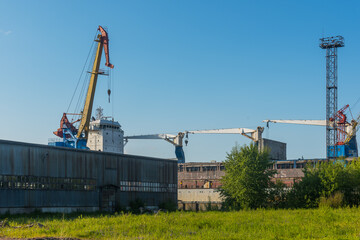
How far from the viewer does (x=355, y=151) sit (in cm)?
10481

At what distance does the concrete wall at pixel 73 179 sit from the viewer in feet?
123

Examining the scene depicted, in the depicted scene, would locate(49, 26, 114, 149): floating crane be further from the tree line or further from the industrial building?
the tree line

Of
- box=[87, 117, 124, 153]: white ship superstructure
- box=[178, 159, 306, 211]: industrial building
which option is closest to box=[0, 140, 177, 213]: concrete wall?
box=[178, 159, 306, 211]: industrial building

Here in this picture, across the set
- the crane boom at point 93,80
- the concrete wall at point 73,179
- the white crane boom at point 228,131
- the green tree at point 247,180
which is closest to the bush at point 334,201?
the green tree at point 247,180

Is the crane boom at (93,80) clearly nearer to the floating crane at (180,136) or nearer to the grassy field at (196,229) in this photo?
the floating crane at (180,136)

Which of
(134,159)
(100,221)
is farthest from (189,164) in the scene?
(100,221)

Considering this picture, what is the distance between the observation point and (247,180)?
163 ft

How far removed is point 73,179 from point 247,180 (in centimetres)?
1837

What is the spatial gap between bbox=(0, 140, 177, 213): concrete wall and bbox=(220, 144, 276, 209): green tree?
8.65m

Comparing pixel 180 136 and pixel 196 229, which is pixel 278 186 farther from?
pixel 180 136

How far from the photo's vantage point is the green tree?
163 feet

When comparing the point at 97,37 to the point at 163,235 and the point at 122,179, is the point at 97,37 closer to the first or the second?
the point at 122,179

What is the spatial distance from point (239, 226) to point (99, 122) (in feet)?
214

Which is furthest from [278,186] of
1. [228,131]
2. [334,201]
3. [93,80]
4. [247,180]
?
[228,131]
